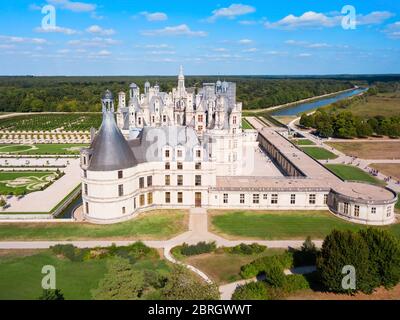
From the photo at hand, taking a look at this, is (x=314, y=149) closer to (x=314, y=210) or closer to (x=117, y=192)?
(x=314, y=210)

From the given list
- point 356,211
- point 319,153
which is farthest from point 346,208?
point 319,153

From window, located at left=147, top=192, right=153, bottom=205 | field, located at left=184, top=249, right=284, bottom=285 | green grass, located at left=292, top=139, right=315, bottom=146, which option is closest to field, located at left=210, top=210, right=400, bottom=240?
field, located at left=184, top=249, right=284, bottom=285

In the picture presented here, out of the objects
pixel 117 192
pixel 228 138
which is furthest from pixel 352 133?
pixel 117 192

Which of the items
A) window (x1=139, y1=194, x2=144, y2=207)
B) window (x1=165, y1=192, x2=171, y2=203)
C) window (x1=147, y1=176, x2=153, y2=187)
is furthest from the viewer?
window (x1=165, y1=192, x2=171, y2=203)

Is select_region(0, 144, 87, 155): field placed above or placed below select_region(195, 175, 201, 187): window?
below

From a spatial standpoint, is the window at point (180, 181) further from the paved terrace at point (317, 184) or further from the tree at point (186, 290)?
the tree at point (186, 290)

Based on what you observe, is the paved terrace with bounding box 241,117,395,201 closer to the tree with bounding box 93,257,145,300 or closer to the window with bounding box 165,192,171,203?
the window with bounding box 165,192,171,203
